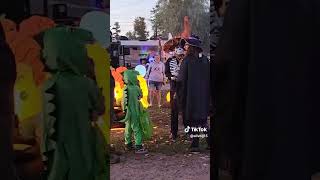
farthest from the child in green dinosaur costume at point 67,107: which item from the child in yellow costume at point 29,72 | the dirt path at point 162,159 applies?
the dirt path at point 162,159

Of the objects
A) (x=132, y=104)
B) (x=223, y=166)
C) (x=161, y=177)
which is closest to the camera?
(x=223, y=166)

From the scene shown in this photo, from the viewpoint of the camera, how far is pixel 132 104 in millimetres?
5156

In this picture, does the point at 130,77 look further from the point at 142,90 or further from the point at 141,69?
the point at 142,90

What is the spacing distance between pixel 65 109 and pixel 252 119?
1877 mm

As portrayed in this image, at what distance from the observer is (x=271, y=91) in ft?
4.13

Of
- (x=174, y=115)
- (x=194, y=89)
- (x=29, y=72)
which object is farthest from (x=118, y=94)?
(x=29, y=72)

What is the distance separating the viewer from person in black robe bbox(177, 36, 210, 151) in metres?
4.77

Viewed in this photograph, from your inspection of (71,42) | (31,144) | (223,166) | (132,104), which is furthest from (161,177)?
(223,166)

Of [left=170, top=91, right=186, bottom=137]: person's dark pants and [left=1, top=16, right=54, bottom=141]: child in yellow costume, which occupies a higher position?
[left=1, top=16, right=54, bottom=141]: child in yellow costume

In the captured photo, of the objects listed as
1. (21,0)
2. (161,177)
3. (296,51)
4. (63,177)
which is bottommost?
(161,177)

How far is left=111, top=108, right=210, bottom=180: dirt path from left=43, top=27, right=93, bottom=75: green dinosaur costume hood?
5.65 ft

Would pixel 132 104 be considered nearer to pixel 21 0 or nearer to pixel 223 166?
pixel 21 0

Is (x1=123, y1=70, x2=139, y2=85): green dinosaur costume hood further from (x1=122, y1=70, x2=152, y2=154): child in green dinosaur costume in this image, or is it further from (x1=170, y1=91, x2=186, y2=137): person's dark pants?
(x1=170, y1=91, x2=186, y2=137): person's dark pants

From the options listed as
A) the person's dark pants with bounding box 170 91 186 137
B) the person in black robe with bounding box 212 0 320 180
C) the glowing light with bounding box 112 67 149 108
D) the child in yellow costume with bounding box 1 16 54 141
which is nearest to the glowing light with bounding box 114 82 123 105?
the glowing light with bounding box 112 67 149 108
